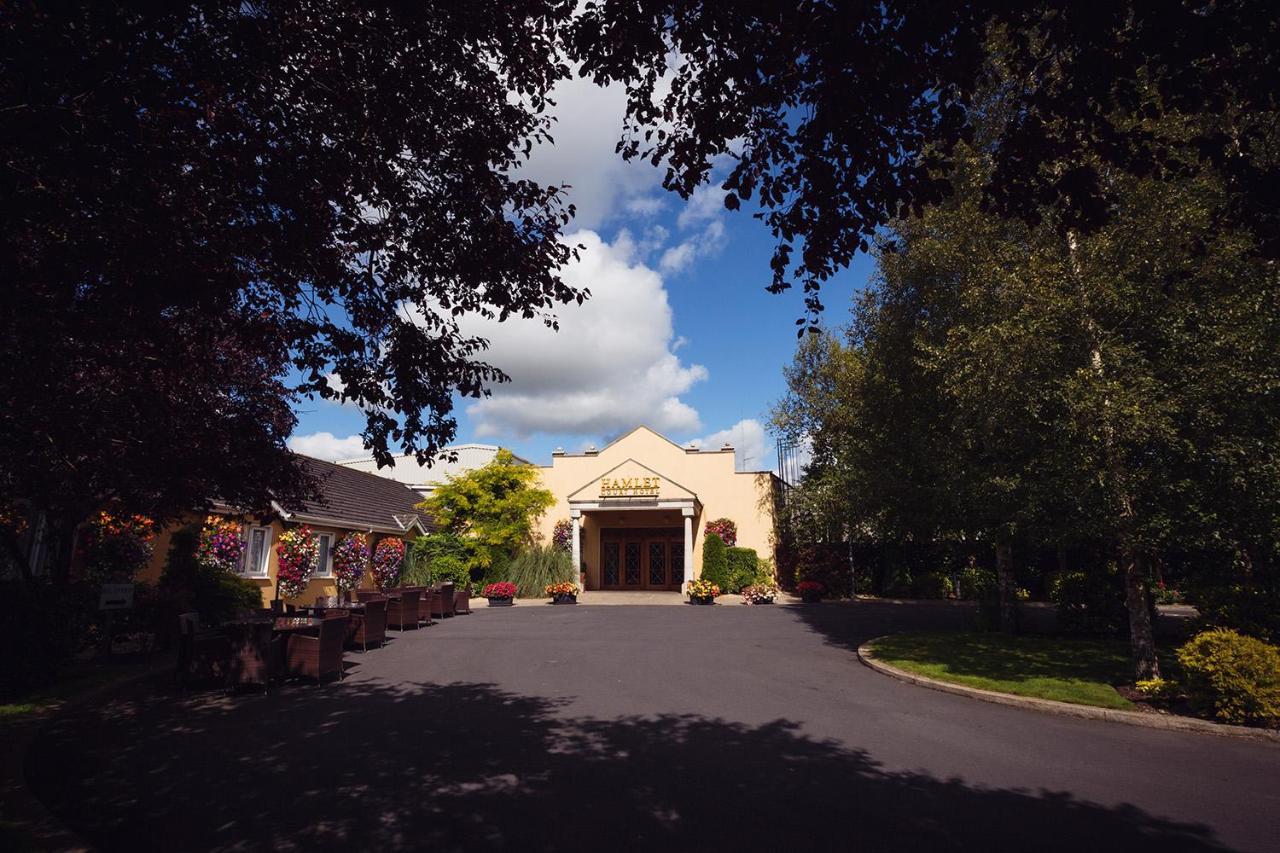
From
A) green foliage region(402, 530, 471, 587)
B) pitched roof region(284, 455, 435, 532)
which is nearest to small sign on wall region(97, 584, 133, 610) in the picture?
pitched roof region(284, 455, 435, 532)

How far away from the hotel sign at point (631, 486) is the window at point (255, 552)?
47.6 feet

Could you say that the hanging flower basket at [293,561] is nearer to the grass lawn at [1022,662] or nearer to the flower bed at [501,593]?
the flower bed at [501,593]

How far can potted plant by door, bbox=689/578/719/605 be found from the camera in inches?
970

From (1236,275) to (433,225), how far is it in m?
10.6

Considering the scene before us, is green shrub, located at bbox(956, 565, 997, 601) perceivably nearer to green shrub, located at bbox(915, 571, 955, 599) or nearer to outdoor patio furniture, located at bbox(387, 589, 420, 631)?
green shrub, located at bbox(915, 571, 955, 599)

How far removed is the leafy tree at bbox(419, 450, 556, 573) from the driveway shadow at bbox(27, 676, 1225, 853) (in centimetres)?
2003

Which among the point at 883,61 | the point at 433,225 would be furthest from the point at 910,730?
the point at 433,225

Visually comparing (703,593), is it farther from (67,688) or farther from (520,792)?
(520,792)

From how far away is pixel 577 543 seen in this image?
2933cm

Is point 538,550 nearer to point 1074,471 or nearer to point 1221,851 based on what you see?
point 1074,471

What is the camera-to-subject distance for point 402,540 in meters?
28.1

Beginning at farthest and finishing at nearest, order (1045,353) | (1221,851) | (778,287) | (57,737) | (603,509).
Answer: (603,509), (1045,353), (57,737), (778,287), (1221,851)

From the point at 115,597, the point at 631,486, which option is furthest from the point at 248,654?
the point at 631,486

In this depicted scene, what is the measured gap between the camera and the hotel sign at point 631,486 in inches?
1179
